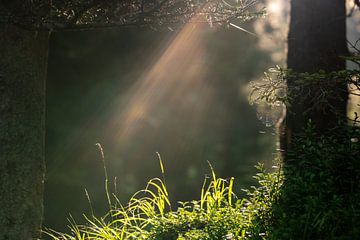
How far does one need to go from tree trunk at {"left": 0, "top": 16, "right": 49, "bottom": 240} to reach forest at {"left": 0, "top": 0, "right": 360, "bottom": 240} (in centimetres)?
1

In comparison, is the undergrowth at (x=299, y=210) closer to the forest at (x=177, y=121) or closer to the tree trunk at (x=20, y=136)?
the forest at (x=177, y=121)

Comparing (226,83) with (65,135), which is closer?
(65,135)

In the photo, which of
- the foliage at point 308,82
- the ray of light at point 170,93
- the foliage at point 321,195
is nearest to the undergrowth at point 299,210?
the foliage at point 321,195

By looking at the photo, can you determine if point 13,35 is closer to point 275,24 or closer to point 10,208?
point 10,208

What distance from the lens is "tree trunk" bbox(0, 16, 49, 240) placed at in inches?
206

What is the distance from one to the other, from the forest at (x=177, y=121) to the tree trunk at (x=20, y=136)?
0.04 feet

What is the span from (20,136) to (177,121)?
1107 centimetres

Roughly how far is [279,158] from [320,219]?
1.11m

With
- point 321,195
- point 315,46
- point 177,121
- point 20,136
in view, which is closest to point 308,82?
point 321,195

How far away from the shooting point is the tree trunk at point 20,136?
206 inches

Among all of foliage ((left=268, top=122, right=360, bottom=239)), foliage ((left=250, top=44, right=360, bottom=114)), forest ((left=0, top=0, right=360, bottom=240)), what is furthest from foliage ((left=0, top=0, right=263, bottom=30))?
foliage ((left=268, top=122, right=360, bottom=239))

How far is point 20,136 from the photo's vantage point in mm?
5324

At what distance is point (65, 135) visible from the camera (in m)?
13.6

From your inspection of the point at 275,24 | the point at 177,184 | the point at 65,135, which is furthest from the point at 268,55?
the point at 65,135
